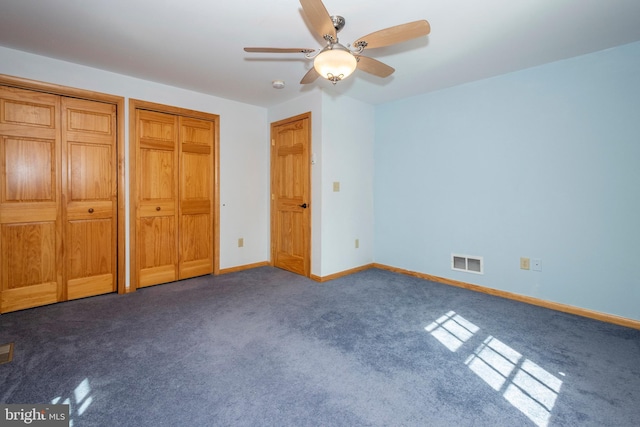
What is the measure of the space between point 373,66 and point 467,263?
2.45 metres

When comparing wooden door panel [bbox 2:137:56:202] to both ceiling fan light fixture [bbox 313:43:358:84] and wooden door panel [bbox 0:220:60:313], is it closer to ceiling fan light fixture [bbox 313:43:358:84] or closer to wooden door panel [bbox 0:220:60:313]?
wooden door panel [bbox 0:220:60:313]

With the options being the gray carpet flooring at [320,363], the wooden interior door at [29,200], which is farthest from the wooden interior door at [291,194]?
the wooden interior door at [29,200]

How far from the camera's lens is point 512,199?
3090mm

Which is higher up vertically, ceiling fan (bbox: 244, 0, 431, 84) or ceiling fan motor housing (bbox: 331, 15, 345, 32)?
ceiling fan motor housing (bbox: 331, 15, 345, 32)

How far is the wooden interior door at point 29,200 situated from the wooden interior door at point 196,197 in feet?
3.81

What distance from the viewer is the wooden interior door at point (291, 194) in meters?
3.83

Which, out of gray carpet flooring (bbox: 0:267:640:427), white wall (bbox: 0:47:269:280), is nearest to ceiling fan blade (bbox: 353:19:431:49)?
gray carpet flooring (bbox: 0:267:640:427)

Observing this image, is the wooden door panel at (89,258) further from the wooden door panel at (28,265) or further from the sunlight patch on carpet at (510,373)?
the sunlight patch on carpet at (510,373)

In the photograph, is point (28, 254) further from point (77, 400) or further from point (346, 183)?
point (346, 183)

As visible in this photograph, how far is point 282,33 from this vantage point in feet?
7.63

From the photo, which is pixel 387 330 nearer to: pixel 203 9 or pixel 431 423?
pixel 431 423

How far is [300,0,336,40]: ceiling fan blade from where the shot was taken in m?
1.56

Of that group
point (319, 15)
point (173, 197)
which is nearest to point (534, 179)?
point (319, 15)

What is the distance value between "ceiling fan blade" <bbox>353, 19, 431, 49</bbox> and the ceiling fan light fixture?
14 cm
